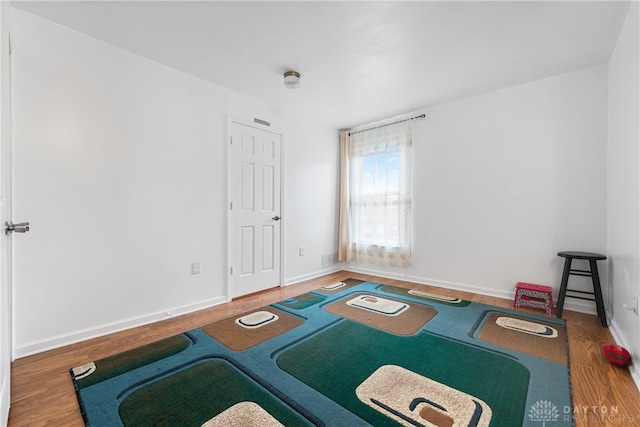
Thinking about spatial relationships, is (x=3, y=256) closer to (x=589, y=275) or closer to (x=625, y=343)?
(x=625, y=343)

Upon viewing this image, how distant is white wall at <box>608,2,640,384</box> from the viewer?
5.94 ft

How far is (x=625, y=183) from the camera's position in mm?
2072

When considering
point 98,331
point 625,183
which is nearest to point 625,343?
point 625,183

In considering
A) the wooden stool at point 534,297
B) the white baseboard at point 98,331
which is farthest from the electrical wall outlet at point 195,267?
the wooden stool at point 534,297

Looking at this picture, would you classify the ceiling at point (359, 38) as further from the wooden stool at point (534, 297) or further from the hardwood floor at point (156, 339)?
the hardwood floor at point (156, 339)

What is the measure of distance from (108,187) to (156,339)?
4.33 feet

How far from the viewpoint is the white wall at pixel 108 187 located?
204 centimetres

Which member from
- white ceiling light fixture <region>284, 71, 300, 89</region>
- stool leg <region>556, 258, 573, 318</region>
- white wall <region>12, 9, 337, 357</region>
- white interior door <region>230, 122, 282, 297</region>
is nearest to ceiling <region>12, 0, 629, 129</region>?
white ceiling light fixture <region>284, 71, 300, 89</region>

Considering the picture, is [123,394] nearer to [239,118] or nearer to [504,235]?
[239,118]

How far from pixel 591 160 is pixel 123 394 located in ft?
14.0

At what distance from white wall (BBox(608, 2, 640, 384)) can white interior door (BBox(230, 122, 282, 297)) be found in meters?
3.28

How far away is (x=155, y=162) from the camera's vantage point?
266cm

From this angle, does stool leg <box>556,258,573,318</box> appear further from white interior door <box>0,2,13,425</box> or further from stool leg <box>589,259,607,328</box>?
white interior door <box>0,2,13,425</box>

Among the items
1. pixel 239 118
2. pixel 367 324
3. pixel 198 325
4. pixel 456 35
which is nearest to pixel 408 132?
pixel 456 35
